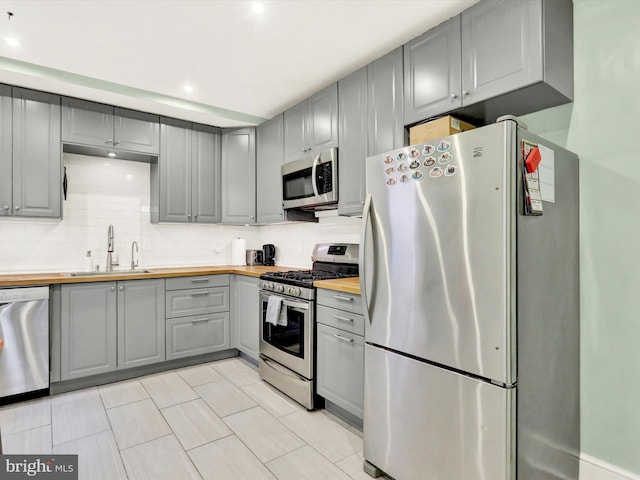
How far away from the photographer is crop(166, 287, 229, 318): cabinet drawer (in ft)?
11.2

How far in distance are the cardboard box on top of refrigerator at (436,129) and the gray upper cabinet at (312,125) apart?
865mm

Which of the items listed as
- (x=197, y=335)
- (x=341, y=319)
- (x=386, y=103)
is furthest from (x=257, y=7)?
(x=197, y=335)

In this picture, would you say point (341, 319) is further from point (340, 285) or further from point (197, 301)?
point (197, 301)

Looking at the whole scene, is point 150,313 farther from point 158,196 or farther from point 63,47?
point 63,47

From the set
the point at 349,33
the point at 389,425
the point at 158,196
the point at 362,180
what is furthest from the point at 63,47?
the point at 389,425

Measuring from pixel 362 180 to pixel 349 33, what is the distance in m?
0.97

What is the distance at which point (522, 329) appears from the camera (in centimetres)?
147

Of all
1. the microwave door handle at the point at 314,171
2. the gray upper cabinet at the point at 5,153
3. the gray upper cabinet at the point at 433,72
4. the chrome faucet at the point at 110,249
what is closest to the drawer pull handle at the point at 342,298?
the microwave door handle at the point at 314,171

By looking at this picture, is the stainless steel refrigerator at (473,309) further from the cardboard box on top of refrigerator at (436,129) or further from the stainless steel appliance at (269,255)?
the stainless steel appliance at (269,255)

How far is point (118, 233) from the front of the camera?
370 centimetres

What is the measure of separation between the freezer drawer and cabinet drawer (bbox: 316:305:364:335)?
0.98 ft

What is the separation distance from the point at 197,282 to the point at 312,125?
1.85 meters

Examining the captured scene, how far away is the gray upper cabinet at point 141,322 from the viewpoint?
3164 mm

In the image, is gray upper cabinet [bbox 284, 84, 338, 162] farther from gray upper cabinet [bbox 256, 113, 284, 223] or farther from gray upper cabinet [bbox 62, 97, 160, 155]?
gray upper cabinet [bbox 62, 97, 160, 155]
